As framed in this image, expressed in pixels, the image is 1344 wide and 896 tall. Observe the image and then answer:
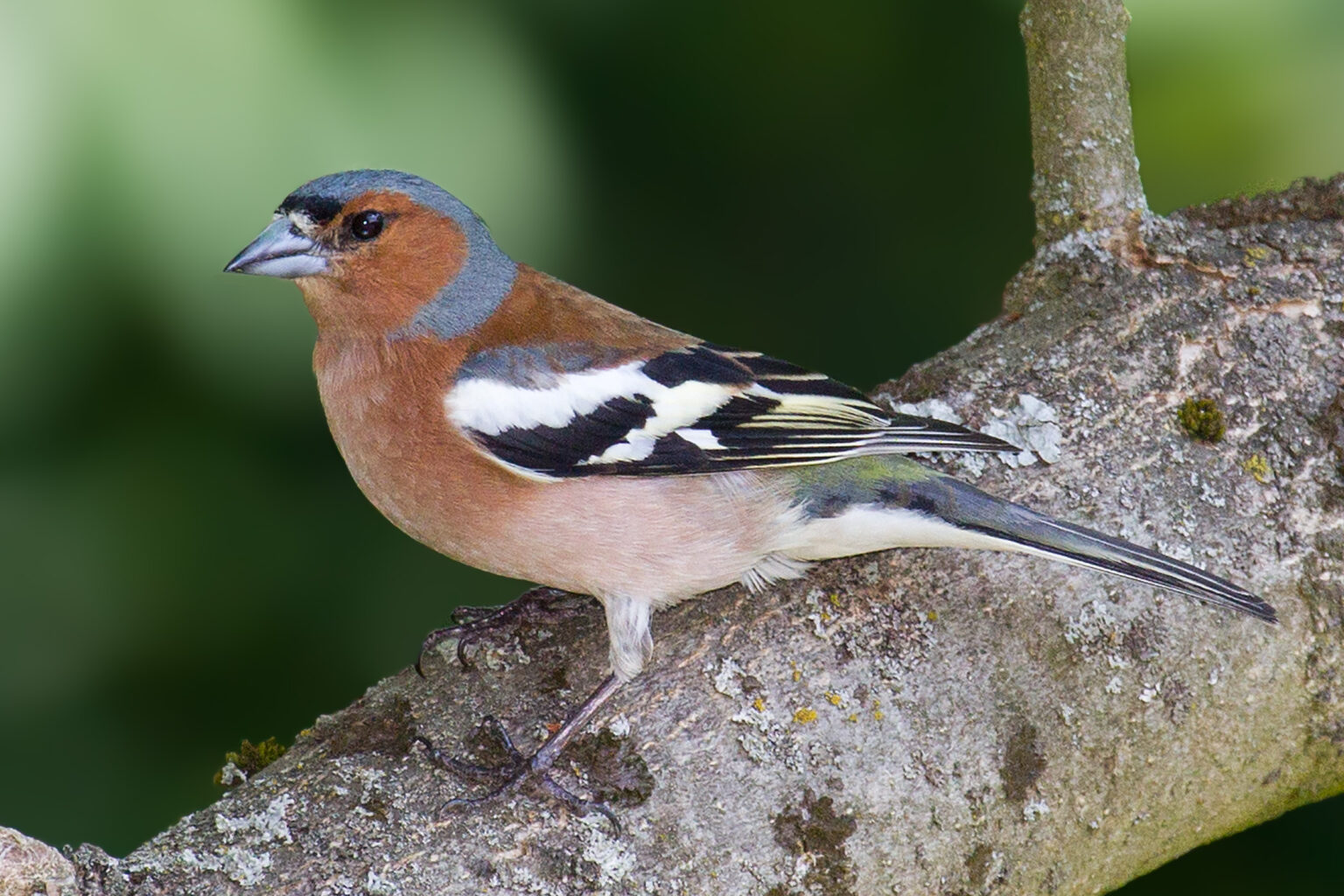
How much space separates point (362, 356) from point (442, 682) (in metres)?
0.81

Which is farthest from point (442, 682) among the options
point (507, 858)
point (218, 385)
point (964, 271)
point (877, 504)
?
point (964, 271)

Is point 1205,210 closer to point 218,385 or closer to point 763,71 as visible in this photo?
point 763,71

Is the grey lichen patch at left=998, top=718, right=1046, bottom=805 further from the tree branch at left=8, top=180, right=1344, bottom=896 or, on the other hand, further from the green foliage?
the green foliage

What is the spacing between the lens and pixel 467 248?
3123 millimetres

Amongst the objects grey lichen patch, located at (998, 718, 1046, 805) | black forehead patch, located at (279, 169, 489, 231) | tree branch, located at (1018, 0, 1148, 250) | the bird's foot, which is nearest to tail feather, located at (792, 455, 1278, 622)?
grey lichen patch, located at (998, 718, 1046, 805)

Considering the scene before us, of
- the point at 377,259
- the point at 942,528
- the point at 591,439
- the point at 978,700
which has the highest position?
the point at 377,259

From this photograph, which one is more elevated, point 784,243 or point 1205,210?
point 1205,210

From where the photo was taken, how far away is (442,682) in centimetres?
260

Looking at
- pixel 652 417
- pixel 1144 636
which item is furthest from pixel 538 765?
pixel 1144 636

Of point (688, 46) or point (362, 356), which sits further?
point (688, 46)

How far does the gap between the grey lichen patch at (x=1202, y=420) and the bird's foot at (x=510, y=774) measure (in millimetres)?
1571

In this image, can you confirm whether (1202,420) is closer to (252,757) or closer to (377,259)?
(377,259)

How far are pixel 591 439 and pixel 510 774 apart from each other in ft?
2.63

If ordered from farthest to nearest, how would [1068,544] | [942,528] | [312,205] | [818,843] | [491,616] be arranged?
[491,616] < [312,205] < [942,528] < [1068,544] < [818,843]
